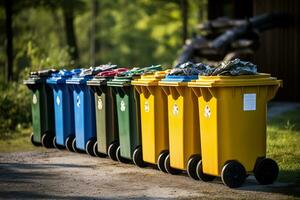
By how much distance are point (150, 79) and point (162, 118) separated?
1.80 feet

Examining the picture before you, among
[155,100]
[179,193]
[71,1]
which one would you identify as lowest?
[179,193]

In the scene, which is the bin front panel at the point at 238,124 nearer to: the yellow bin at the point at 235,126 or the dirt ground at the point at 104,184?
the yellow bin at the point at 235,126

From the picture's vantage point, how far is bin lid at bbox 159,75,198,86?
9859 millimetres

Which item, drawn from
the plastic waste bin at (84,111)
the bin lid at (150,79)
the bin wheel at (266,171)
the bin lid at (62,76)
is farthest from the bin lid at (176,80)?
the bin lid at (62,76)

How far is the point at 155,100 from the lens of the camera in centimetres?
1057

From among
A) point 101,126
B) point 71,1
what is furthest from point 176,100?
point 71,1

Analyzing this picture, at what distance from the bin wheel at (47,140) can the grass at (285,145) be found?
3.80 metres

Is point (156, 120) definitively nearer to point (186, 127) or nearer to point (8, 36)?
point (186, 127)

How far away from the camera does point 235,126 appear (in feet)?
30.1

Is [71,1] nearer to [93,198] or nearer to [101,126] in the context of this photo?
[101,126]

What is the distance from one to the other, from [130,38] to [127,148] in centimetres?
4596

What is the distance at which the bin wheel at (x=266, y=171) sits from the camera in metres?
9.37

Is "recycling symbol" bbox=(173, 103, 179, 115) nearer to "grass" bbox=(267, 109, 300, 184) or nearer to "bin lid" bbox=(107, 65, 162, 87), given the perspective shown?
"bin lid" bbox=(107, 65, 162, 87)

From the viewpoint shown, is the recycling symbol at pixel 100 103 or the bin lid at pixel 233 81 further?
the recycling symbol at pixel 100 103
